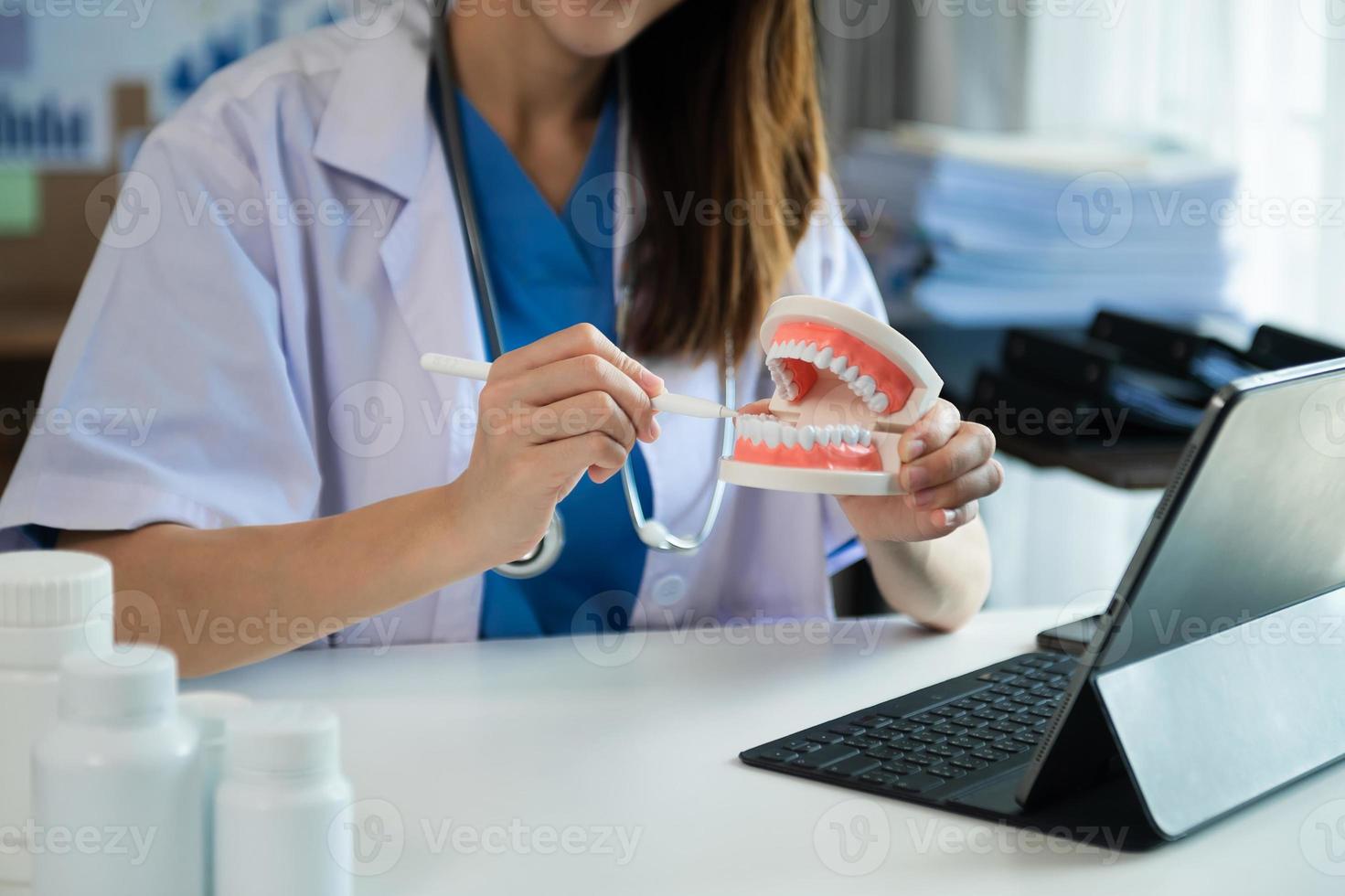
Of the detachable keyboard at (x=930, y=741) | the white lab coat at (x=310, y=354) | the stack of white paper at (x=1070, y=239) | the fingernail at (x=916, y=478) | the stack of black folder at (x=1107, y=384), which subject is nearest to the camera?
the detachable keyboard at (x=930, y=741)

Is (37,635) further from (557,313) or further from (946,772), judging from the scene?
(557,313)

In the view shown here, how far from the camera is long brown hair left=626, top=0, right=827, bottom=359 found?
4.50 ft

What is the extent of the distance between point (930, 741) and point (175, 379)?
2.07 feet

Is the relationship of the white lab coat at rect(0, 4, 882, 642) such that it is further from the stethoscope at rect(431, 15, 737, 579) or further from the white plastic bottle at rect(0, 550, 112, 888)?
the white plastic bottle at rect(0, 550, 112, 888)

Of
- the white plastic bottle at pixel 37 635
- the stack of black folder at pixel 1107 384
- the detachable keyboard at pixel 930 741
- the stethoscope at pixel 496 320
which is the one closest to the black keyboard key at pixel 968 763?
the detachable keyboard at pixel 930 741

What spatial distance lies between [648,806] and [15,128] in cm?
280

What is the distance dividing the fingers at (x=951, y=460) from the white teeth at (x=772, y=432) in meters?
0.09

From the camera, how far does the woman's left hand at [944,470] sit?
0.95 metres

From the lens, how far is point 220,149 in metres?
1.19

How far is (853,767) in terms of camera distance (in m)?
0.87

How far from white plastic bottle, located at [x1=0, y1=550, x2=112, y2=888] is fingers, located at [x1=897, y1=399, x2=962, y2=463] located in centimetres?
51

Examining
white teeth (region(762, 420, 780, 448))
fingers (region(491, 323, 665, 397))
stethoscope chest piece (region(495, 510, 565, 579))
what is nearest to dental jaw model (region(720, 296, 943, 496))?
white teeth (region(762, 420, 780, 448))

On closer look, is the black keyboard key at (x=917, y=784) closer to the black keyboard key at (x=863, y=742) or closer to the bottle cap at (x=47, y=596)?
the black keyboard key at (x=863, y=742)

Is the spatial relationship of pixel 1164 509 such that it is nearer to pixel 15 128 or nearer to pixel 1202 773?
pixel 1202 773
